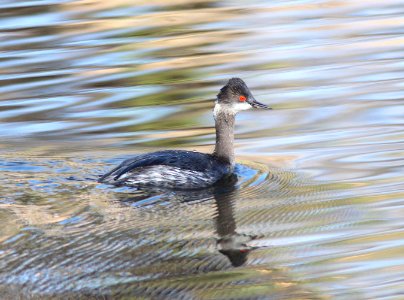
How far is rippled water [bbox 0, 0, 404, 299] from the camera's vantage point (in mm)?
6371

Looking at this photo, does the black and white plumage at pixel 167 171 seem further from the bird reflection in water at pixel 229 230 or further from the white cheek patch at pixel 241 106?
the white cheek patch at pixel 241 106

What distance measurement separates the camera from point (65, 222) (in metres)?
7.59

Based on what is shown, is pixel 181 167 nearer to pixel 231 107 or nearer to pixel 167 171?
pixel 167 171

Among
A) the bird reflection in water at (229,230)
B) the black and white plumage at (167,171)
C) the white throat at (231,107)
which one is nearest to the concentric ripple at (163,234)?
the bird reflection in water at (229,230)

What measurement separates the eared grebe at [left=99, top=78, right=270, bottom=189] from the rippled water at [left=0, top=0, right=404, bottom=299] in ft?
0.59

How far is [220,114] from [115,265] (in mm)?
3428

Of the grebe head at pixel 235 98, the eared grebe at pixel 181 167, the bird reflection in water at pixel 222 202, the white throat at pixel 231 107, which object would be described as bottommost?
the bird reflection in water at pixel 222 202

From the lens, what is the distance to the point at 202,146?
1020 cm

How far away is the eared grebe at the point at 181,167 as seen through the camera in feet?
29.1

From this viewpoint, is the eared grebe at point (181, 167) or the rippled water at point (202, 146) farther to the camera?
the eared grebe at point (181, 167)

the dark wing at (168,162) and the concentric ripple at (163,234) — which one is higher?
the dark wing at (168,162)

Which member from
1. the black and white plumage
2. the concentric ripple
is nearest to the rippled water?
the concentric ripple

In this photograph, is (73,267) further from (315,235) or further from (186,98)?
(186,98)

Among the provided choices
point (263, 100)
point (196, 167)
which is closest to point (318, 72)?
point (263, 100)
